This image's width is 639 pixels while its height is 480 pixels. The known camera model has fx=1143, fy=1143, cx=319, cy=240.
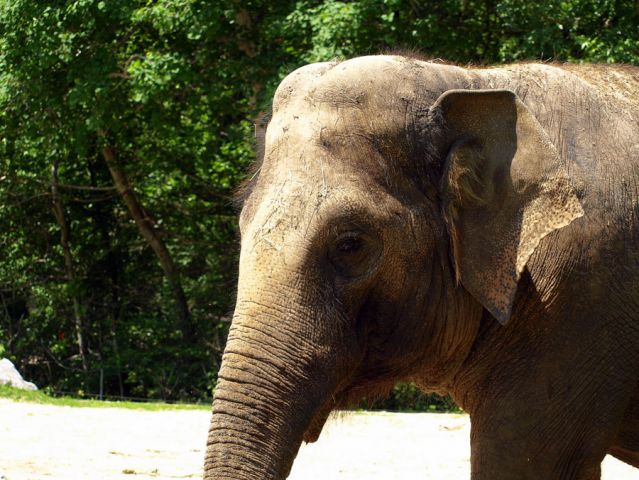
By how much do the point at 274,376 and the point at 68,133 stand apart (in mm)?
13983

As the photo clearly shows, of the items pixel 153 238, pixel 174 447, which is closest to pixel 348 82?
pixel 174 447

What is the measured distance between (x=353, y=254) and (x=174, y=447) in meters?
6.05

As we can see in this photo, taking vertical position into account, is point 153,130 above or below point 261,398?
above

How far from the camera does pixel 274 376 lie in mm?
3959

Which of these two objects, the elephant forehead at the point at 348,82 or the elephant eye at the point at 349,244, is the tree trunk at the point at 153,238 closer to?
the elephant forehead at the point at 348,82

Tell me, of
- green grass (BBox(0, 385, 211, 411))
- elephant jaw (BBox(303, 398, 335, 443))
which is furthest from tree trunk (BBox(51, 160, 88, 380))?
elephant jaw (BBox(303, 398, 335, 443))

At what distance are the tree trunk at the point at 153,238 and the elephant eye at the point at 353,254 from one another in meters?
15.1

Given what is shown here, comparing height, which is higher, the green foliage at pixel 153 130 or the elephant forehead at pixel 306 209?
the green foliage at pixel 153 130

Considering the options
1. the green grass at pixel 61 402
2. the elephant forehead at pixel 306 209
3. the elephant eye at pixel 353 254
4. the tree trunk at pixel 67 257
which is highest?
the tree trunk at pixel 67 257

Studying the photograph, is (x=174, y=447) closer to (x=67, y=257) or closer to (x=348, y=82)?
(x=348, y=82)

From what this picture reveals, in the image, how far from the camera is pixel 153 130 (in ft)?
61.8

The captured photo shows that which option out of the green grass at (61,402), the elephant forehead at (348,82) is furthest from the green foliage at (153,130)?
the elephant forehead at (348,82)

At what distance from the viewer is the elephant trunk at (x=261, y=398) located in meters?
3.81

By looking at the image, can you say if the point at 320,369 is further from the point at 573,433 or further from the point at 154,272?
the point at 154,272
